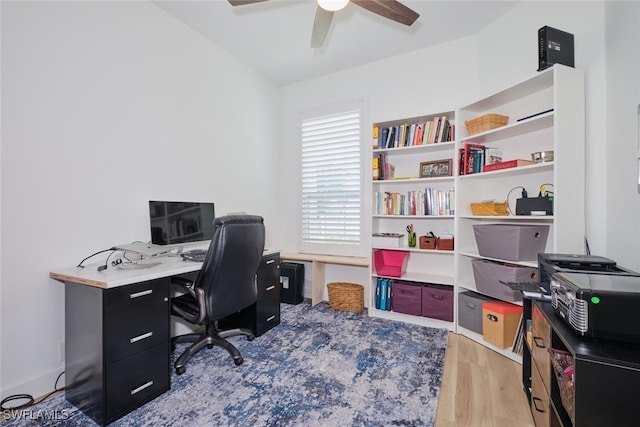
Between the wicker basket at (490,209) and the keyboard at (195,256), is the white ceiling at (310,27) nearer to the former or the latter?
the wicker basket at (490,209)

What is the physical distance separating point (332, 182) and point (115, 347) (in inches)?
105

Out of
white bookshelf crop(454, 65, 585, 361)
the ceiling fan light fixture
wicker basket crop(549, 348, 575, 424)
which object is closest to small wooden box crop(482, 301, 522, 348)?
white bookshelf crop(454, 65, 585, 361)

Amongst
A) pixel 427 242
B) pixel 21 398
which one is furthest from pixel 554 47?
pixel 21 398

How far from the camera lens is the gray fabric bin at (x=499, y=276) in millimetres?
2193

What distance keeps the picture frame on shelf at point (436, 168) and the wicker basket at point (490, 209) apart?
423 millimetres

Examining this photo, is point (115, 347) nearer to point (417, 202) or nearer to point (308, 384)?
point (308, 384)

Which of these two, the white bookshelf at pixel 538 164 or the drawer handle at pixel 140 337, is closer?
the drawer handle at pixel 140 337

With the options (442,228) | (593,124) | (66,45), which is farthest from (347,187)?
(66,45)

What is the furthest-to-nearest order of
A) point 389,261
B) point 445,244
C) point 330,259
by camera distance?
1. point 330,259
2. point 389,261
3. point 445,244

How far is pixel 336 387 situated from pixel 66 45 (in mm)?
2799

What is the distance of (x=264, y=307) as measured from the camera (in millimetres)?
2619

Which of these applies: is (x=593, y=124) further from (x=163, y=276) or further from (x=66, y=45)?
(x=66, y=45)

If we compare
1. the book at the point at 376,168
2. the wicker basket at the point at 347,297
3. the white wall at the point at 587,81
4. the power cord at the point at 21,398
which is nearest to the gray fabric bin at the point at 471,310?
the white wall at the point at 587,81

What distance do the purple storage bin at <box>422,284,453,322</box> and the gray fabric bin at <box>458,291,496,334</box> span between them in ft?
0.29
